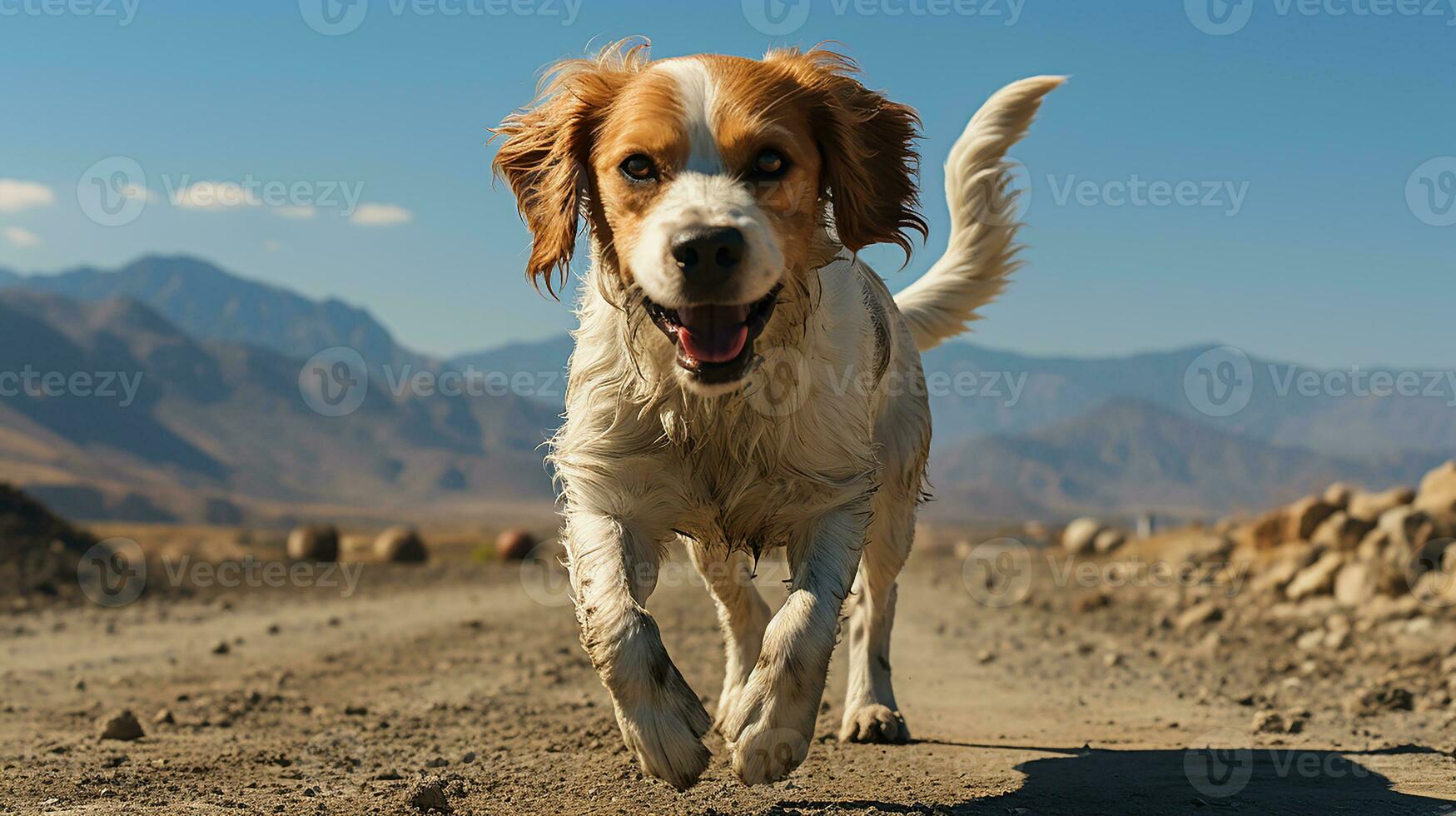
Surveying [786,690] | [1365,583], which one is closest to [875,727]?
[786,690]

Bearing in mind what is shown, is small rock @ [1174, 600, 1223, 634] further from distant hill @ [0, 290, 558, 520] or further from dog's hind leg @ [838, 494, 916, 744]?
distant hill @ [0, 290, 558, 520]

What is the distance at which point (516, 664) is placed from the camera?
9.36 meters

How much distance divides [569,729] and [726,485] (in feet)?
7.74

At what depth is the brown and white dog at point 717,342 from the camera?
410cm

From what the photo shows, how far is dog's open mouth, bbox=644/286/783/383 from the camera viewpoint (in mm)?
4223

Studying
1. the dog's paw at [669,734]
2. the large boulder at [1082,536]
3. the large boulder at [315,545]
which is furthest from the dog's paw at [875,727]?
the large boulder at [315,545]

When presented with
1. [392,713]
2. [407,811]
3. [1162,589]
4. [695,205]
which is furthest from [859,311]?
[1162,589]

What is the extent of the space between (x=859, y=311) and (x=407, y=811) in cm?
256

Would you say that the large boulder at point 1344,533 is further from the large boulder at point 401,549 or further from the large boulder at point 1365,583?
the large boulder at point 401,549

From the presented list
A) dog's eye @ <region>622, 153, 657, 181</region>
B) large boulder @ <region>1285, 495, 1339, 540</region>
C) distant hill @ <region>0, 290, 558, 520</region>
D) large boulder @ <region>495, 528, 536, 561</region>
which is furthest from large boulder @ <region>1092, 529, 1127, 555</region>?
distant hill @ <region>0, 290, 558, 520</region>

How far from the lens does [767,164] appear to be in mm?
4266

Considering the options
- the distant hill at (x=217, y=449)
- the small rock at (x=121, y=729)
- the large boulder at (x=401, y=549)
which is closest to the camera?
the small rock at (x=121, y=729)

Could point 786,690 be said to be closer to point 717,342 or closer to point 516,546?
point 717,342

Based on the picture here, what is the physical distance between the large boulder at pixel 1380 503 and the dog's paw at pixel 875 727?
865 centimetres
